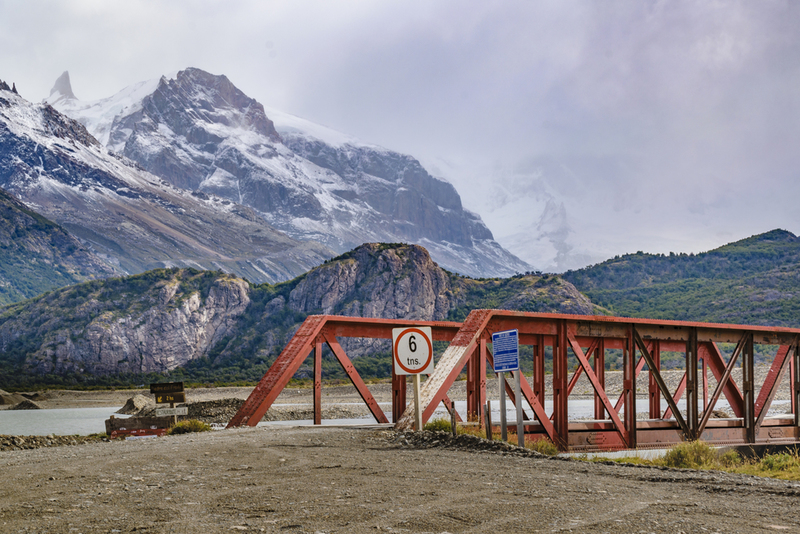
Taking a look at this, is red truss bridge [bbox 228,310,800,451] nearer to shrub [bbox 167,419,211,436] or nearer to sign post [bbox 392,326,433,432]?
sign post [bbox 392,326,433,432]

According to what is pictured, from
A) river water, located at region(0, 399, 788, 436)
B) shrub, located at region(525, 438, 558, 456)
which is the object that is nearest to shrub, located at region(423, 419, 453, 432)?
shrub, located at region(525, 438, 558, 456)

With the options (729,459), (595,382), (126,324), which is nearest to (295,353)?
(595,382)

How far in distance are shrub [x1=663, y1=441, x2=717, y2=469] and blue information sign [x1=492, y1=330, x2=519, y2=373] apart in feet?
13.0

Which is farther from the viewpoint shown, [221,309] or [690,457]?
[221,309]

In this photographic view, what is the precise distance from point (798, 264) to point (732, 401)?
188634 mm

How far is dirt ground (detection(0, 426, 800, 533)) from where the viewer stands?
337 inches

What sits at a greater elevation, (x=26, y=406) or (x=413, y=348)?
(x=413, y=348)

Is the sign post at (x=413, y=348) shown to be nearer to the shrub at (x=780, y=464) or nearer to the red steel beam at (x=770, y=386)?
the shrub at (x=780, y=464)

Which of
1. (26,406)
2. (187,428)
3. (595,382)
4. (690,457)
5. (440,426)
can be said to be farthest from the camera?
(26,406)

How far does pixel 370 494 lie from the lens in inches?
410

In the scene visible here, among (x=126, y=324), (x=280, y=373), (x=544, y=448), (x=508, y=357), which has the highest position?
(x=126, y=324)

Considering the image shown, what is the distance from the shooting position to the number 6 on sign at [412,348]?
57.8 feet

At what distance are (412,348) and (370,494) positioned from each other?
7439 millimetres

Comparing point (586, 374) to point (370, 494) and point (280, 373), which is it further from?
point (370, 494)
